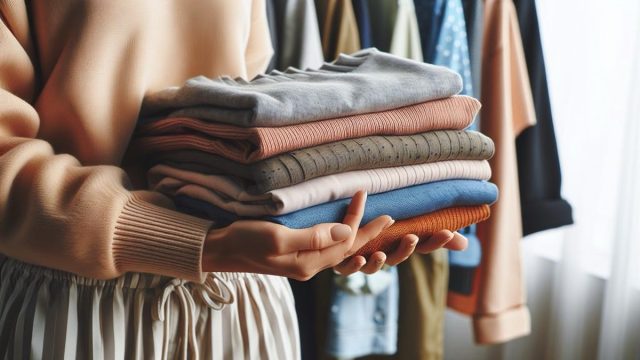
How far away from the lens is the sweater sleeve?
596 millimetres

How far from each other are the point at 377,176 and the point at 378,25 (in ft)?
2.11

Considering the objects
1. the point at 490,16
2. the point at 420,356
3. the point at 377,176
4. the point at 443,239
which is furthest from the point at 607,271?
the point at 377,176

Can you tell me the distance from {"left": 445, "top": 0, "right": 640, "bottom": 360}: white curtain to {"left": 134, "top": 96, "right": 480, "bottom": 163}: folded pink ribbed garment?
0.72m

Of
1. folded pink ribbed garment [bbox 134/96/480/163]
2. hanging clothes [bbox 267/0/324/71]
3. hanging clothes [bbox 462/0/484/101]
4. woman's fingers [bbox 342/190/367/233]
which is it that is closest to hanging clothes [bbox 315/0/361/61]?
hanging clothes [bbox 267/0/324/71]

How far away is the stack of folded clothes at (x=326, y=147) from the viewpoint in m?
0.58

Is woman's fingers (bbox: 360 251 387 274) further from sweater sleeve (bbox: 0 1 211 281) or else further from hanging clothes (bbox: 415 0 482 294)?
hanging clothes (bbox: 415 0 482 294)

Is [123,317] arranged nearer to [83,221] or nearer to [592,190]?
[83,221]

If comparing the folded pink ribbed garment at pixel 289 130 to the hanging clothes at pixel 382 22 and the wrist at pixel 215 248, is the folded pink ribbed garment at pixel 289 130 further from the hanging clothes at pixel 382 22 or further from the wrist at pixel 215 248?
the hanging clothes at pixel 382 22

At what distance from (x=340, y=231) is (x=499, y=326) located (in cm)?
79

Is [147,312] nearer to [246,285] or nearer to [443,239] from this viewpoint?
[246,285]

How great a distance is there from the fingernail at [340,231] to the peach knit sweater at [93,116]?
0.12 metres

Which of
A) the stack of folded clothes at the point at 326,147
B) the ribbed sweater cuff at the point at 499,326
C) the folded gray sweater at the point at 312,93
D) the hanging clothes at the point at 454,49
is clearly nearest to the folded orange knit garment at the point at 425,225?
the stack of folded clothes at the point at 326,147

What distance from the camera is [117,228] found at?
607mm

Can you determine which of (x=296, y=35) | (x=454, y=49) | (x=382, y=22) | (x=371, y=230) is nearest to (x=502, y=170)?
(x=454, y=49)
